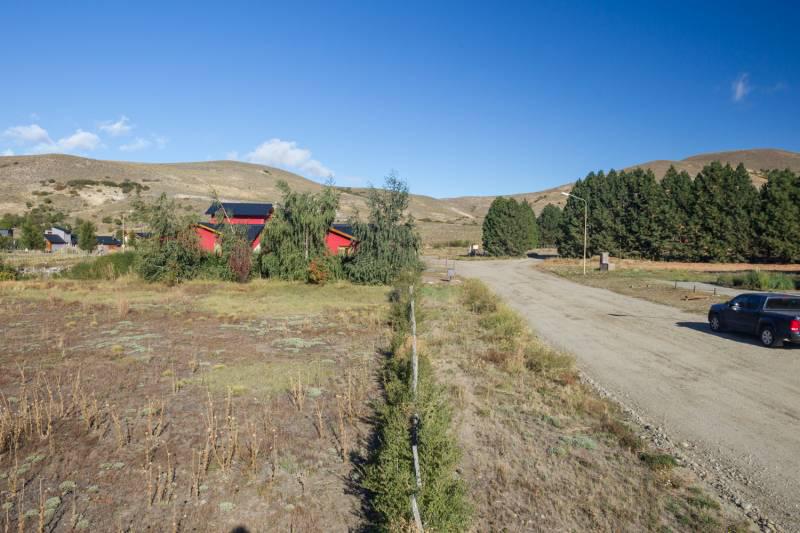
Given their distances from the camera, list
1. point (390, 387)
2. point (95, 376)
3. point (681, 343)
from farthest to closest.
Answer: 1. point (681, 343)
2. point (95, 376)
3. point (390, 387)

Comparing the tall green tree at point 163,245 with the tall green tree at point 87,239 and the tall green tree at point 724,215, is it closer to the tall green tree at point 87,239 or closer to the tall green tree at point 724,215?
the tall green tree at point 87,239

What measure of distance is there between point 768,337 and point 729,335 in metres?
2.00

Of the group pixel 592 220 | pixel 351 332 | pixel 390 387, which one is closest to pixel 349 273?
pixel 351 332

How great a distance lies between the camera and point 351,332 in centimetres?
1741

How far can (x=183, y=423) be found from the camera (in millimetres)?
8516

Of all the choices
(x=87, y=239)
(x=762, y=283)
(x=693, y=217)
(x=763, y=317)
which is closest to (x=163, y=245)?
(x=763, y=317)

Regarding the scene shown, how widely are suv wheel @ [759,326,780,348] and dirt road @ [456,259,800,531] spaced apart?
11.0 inches

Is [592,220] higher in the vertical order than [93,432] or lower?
higher

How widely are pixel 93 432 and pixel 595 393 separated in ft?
31.8

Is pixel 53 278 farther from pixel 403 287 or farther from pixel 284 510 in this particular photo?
pixel 284 510

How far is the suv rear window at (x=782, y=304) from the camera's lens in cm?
1512

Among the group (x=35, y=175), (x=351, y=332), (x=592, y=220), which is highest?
(x=35, y=175)

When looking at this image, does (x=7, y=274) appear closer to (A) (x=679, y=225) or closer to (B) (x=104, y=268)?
(B) (x=104, y=268)

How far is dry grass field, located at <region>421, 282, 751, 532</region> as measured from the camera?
5.66 meters
